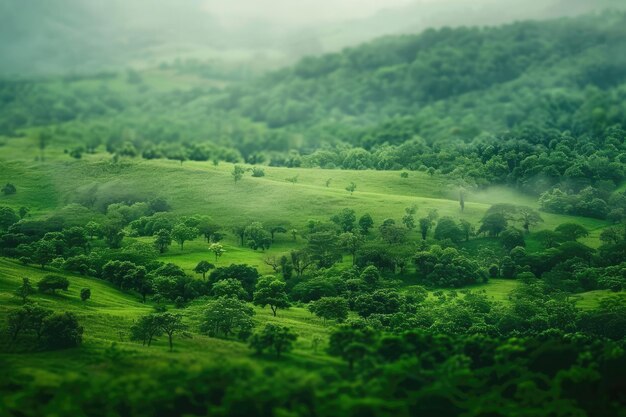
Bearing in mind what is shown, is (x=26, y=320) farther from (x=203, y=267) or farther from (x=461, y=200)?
(x=461, y=200)

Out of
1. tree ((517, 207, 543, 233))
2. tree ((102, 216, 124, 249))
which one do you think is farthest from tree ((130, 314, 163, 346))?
tree ((517, 207, 543, 233))

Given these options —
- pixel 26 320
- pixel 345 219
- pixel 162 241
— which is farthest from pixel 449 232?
pixel 26 320

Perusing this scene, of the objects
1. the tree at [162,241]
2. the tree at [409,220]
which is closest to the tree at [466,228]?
the tree at [409,220]

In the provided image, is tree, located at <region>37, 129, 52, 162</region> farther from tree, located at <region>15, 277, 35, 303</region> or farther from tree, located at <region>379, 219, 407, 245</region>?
tree, located at <region>379, 219, 407, 245</region>

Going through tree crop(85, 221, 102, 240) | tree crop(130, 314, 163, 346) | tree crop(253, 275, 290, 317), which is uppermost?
tree crop(85, 221, 102, 240)

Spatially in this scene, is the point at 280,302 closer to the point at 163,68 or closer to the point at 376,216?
the point at 376,216

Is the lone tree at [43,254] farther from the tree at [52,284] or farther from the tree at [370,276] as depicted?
the tree at [370,276]

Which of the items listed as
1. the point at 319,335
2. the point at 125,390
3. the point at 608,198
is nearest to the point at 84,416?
the point at 125,390
